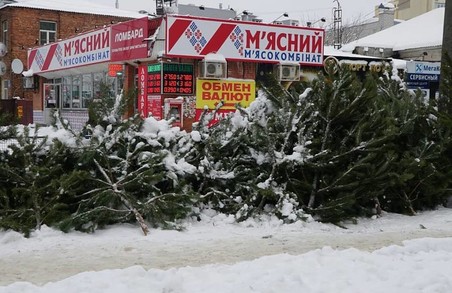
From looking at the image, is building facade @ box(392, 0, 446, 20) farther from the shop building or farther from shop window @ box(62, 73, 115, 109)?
the shop building

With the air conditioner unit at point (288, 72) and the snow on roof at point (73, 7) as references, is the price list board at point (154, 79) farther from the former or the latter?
the snow on roof at point (73, 7)

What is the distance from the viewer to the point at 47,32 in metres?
35.9

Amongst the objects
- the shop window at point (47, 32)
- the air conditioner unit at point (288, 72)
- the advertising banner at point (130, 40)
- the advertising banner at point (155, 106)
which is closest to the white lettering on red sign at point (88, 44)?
the advertising banner at point (130, 40)

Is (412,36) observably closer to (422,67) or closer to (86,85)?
(422,67)

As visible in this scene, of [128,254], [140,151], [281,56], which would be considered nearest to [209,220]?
[140,151]

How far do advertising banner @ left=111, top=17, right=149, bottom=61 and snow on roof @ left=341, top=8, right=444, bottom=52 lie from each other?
1224 cm

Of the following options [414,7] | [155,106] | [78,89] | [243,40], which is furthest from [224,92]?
[414,7]


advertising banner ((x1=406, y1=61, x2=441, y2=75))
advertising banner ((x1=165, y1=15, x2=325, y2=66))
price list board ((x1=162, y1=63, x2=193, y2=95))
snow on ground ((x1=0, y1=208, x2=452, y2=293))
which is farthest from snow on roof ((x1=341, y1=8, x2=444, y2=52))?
snow on ground ((x1=0, y1=208, x2=452, y2=293))

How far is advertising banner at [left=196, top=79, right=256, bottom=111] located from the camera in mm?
16672

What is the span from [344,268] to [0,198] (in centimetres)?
418

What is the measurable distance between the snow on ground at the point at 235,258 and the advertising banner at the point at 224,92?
9.21m

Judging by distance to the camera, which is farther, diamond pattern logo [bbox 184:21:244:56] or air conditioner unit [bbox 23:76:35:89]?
air conditioner unit [bbox 23:76:35:89]

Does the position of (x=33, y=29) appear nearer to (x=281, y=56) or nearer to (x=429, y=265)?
(x=281, y=56)

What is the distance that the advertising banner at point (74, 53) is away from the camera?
20031mm
